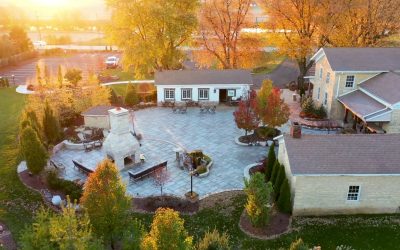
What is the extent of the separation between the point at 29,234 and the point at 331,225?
15.3 m

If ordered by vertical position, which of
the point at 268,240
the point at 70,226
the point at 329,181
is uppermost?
the point at 70,226

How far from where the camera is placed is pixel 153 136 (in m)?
33.1

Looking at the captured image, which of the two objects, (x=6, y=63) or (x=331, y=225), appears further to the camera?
(x=6, y=63)

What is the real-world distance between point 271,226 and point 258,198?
2231 mm

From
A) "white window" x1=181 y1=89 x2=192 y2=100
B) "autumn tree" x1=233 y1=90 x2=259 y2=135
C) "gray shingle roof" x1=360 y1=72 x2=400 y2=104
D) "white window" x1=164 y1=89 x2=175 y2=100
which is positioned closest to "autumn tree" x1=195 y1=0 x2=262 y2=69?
"white window" x1=181 y1=89 x2=192 y2=100

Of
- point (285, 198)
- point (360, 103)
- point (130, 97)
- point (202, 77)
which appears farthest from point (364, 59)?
point (130, 97)

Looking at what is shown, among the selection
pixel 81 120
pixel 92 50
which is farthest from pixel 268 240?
Answer: pixel 92 50

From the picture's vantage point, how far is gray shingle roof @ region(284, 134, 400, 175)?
20906 millimetres

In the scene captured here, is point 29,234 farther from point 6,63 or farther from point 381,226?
point 6,63

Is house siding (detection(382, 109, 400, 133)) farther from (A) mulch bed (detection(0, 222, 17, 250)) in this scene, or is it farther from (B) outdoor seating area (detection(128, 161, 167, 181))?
(A) mulch bed (detection(0, 222, 17, 250))

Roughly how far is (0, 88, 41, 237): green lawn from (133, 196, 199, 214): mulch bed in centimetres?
620

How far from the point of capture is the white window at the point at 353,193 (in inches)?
841

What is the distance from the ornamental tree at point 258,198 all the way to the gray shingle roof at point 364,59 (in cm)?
1845

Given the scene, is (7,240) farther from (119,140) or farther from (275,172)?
(275,172)
